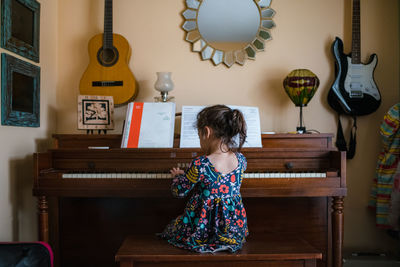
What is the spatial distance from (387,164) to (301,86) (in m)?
0.86

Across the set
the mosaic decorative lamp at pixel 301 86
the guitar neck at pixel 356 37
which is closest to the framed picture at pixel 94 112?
the mosaic decorative lamp at pixel 301 86

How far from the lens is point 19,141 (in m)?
2.18

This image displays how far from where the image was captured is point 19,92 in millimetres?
2152

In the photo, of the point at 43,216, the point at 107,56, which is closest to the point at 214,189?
the point at 43,216

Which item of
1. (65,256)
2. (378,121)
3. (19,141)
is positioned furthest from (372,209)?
(19,141)

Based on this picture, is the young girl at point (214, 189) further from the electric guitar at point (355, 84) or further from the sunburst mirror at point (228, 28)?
the electric guitar at point (355, 84)

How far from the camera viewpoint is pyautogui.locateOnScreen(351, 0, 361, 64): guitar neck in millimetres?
2574

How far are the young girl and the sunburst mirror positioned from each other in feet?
4.11

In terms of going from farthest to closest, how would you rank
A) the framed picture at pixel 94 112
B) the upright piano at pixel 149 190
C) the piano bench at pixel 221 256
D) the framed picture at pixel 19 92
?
the framed picture at pixel 94 112 → the framed picture at pixel 19 92 → the upright piano at pixel 149 190 → the piano bench at pixel 221 256

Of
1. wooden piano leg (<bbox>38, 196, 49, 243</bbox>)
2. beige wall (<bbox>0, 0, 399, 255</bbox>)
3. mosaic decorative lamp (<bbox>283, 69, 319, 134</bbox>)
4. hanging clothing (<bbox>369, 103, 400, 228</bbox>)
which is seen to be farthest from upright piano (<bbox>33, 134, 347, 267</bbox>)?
beige wall (<bbox>0, 0, 399, 255</bbox>)

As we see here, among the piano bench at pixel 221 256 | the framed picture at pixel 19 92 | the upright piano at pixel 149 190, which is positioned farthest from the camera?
the framed picture at pixel 19 92

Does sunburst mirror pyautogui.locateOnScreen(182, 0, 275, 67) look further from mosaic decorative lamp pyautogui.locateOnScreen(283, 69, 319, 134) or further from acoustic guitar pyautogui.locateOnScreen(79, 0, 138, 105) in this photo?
acoustic guitar pyautogui.locateOnScreen(79, 0, 138, 105)

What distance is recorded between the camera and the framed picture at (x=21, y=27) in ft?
6.61

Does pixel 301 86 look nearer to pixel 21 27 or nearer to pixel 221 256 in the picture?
pixel 221 256
